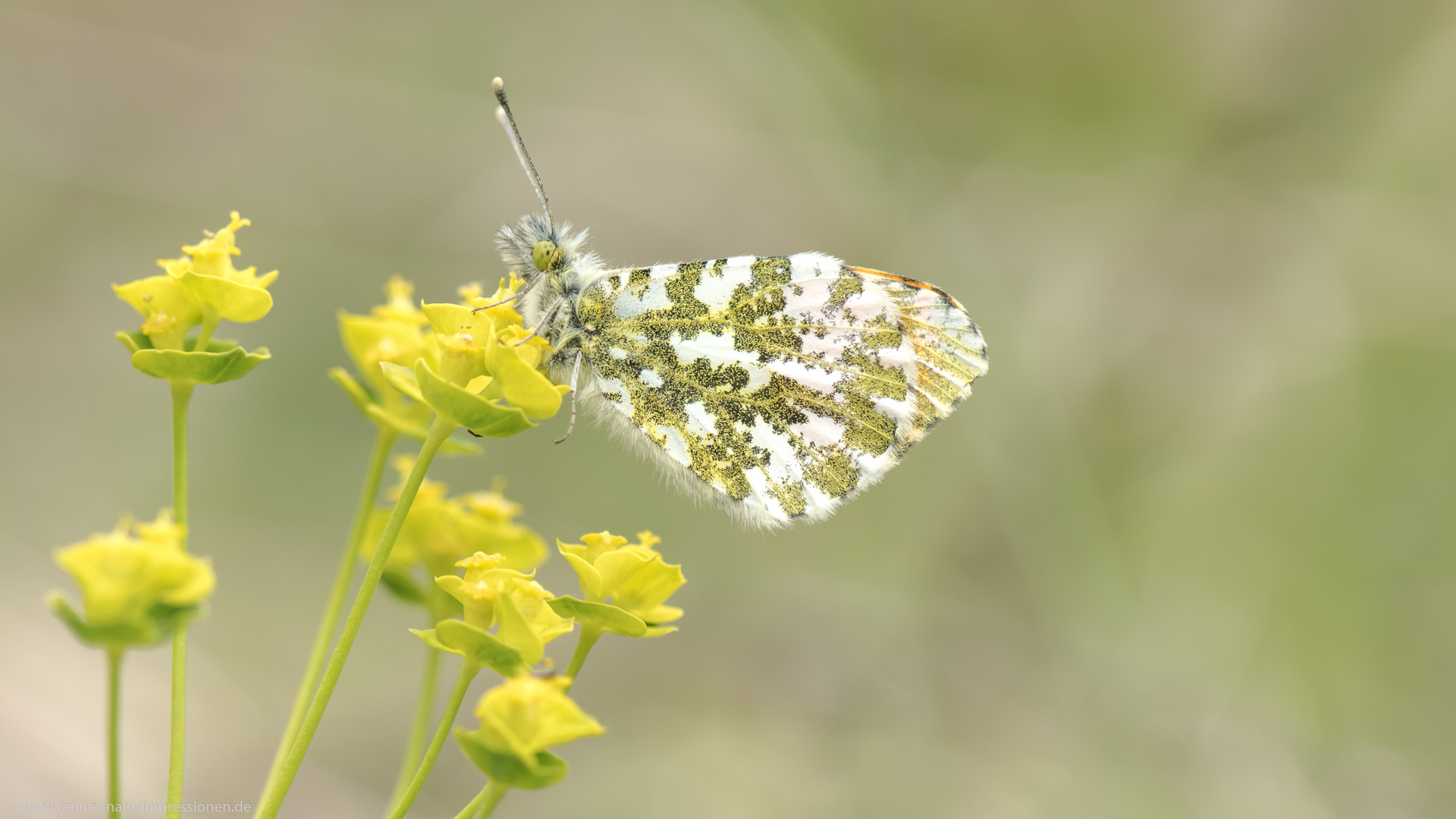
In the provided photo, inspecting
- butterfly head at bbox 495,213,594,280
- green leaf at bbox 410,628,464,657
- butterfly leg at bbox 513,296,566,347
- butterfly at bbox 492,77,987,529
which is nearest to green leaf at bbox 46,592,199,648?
green leaf at bbox 410,628,464,657

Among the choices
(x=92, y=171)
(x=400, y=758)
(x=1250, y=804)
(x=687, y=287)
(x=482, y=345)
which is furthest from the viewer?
(x=92, y=171)

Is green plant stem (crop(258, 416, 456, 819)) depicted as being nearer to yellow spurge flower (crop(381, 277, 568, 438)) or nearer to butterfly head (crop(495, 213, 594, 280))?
yellow spurge flower (crop(381, 277, 568, 438))

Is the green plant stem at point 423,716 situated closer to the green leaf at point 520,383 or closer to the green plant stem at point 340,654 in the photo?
the green plant stem at point 340,654

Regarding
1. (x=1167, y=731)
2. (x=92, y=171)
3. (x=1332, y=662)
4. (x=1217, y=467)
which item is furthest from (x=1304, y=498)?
(x=92, y=171)

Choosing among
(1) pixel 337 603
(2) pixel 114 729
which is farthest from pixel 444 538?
(2) pixel 114 729

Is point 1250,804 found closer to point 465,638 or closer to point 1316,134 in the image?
point 1316,134

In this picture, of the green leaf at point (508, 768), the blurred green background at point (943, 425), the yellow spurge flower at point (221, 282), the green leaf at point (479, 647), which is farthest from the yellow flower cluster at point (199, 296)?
the blurred green background at point (943, 425)

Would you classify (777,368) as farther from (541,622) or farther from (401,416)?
(541,622)
